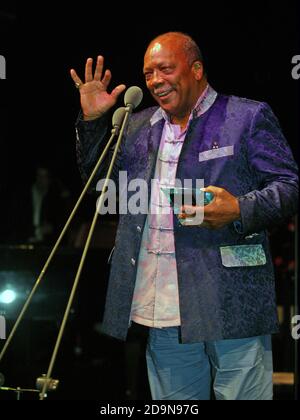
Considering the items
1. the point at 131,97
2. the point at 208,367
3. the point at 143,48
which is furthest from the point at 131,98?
the point at 143,48

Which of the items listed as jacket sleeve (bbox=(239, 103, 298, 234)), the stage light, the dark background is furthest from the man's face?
the dark background

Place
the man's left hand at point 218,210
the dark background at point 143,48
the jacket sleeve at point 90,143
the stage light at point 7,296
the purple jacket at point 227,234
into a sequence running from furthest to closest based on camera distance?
the dark background at point 143,48, the stage light at point 7,296, the jacket sleeve at point 90,143, the purple jacket at point 227,234, the man's left hand at point 218,210

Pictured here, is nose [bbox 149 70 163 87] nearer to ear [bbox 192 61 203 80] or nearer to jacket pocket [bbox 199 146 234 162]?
ear [bbox 192 61 203 80]

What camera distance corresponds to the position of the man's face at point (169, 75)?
2.18 metres

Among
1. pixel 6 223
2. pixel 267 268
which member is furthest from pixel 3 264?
pixel 267 268

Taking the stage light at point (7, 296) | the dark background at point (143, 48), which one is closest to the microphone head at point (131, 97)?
Result: the stage light at point (7, 296)

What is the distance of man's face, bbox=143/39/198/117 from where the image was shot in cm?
218

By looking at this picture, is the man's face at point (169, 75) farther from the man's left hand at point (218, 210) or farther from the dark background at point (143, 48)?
the dark background at point (143, 48)

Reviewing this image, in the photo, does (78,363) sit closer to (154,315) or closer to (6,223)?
(6,223)

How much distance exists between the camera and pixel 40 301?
338 centimetres

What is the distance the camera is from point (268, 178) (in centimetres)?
206

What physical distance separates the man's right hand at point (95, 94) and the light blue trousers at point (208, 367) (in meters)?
0.75

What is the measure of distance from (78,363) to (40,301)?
2.35m

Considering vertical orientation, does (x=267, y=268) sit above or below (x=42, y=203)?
below
